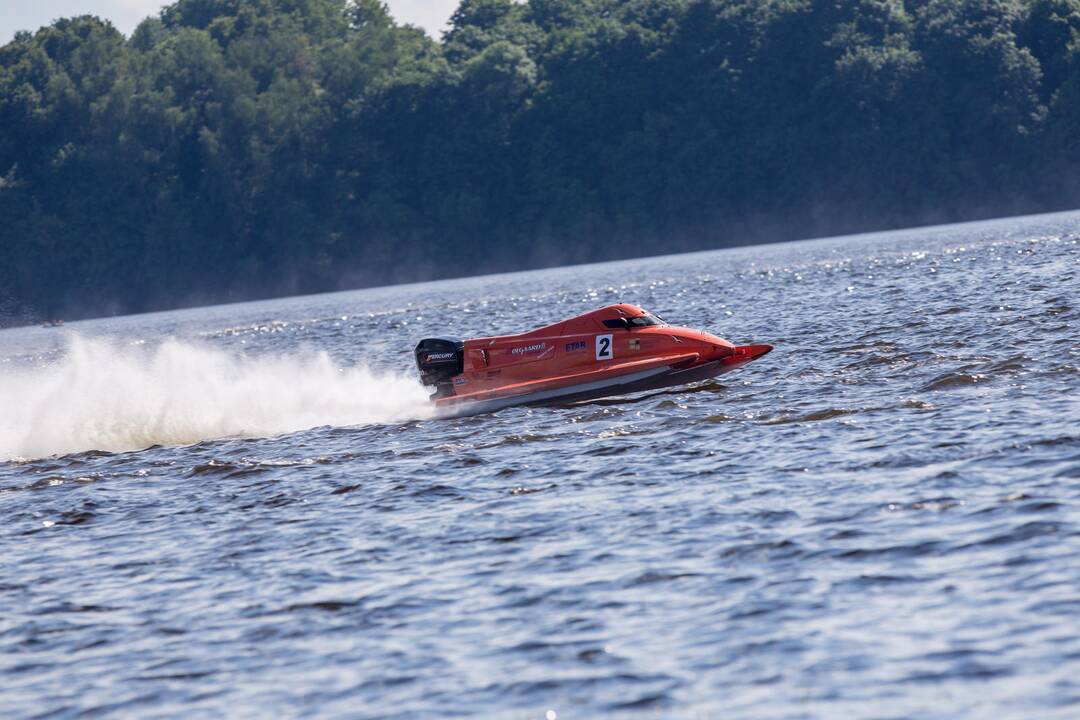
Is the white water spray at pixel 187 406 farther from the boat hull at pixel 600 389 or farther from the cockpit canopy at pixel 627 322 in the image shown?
the cockpit canopy at pixel 627 322

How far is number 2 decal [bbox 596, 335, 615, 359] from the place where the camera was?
A: 79.5 feet

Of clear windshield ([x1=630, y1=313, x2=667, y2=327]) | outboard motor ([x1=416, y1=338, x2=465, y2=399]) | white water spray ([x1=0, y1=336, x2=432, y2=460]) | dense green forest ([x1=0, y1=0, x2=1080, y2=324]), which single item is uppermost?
dense green forest ([x1=0, y1=0, x2=1080, y2=324])

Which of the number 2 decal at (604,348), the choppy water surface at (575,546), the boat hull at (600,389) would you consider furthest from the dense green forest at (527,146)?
the number 2 decal at (604,348)

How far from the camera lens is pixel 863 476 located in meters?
15.2

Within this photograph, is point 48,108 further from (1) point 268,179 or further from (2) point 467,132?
(2) point 467,132

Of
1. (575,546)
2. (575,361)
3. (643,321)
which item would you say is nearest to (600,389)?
(575,361)

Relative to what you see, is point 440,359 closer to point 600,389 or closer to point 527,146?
point 600,389

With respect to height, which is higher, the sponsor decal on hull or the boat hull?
the sponsor decal on hull

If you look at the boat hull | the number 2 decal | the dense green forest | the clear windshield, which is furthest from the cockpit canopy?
the dense green forest

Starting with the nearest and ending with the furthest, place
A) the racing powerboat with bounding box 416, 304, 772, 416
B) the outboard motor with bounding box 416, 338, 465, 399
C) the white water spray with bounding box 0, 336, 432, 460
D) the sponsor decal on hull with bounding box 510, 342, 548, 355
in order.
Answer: the racing powerboat with bounding box 416, 304, 772, 416, the sponsor decal on hull with bounding box 510, 342, 548, 355, the outboard motor with bounding box 416, 338, 465, 399, the white water spray with bounding box 0, 336, 432, 460

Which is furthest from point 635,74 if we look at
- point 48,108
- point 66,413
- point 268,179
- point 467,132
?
point 66,413

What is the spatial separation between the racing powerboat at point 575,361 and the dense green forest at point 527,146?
91637 mm

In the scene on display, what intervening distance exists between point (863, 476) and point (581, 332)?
972 cm

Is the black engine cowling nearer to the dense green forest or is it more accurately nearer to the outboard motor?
the outboard motor
